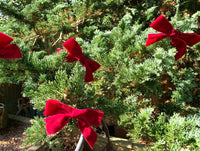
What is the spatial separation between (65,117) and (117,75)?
356 millimetres

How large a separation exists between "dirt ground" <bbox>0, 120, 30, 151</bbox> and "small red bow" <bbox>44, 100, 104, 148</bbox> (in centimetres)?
116

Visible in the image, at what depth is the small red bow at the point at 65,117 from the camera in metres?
0.32

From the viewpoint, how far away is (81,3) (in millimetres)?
842

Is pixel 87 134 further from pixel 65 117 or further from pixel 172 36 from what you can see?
pixel 172 36

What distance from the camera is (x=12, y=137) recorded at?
1580 mm

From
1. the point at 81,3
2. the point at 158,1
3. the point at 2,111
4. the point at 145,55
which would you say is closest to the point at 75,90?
the point at 145,55

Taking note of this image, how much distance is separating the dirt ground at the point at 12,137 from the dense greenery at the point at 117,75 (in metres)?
1.05

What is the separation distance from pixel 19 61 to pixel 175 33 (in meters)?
0.51

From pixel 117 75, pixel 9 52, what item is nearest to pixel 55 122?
pixel 9 52

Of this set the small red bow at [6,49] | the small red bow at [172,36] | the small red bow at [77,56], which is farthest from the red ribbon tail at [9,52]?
the small red bow at [172,36]

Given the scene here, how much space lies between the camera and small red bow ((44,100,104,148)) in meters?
0.32

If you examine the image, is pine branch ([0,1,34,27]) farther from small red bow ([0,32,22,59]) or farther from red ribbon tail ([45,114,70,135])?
red ribbon tail ([45,114,70,135])

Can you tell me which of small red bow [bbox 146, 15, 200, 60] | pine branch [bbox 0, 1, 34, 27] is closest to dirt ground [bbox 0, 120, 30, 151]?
pine branch [bbox 0, 1, 34, 27]

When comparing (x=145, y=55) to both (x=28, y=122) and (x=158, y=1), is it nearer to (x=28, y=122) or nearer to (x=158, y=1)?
(x=158, y=1)
